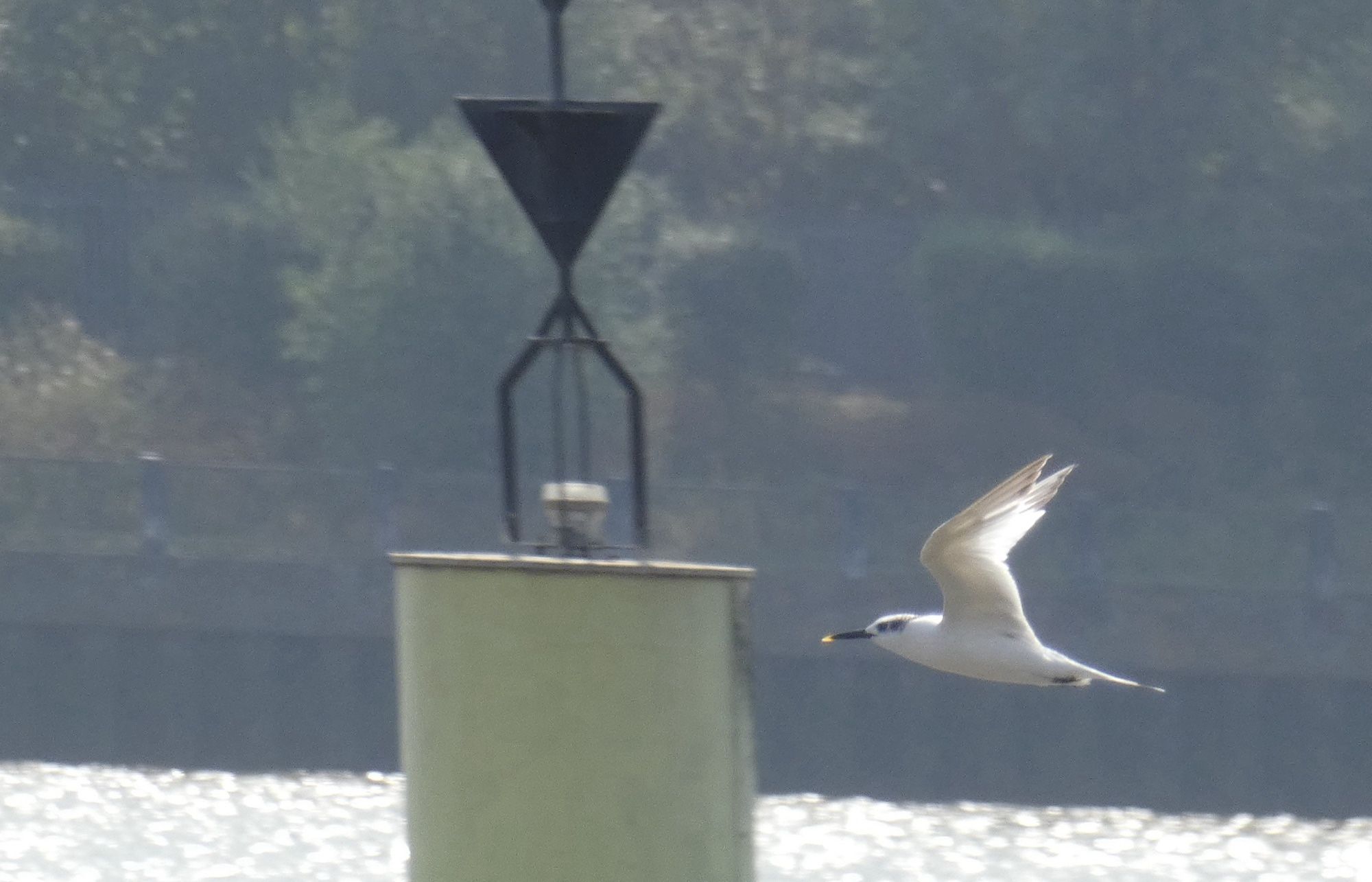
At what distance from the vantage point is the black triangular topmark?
3975 mm

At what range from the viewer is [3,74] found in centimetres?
3053

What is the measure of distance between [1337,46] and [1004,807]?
1111cm

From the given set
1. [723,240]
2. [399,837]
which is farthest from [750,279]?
[399,837]

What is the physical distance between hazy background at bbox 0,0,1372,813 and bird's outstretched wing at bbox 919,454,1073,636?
51.7 feet

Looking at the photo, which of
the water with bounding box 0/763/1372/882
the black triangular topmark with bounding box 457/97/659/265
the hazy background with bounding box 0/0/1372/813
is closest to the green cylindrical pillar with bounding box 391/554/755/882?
the black triangular topmark with bounding box 457/97/659/265

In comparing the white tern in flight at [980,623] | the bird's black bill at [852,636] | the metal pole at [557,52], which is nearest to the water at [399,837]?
the bird's black bill at [852,636]

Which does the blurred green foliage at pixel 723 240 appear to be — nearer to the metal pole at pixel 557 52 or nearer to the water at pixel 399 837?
the water at pixel 399 837

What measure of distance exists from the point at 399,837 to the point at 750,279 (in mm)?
12564

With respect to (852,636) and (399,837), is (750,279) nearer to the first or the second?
(399,837)

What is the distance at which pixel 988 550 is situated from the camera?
6746mm

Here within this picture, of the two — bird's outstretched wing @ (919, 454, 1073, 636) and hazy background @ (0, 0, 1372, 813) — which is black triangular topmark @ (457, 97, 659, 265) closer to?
bird's outstretched wing @ (919, 454, 1073, 636)

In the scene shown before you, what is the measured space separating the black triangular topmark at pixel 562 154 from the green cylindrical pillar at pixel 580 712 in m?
0.51

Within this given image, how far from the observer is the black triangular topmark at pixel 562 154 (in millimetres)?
3975

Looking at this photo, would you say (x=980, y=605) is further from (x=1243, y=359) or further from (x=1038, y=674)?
(x=1243, y=359)
